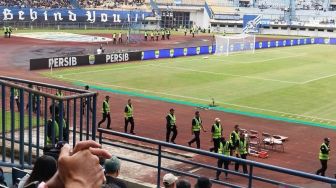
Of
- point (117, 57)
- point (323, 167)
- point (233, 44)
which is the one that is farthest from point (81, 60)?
point (323, 167)

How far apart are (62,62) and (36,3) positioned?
53.2 metres

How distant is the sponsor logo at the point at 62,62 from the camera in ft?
142

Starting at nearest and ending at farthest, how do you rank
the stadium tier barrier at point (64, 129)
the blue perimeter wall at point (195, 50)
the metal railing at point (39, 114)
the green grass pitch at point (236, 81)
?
the stadium tier barrier at point (64, 129)
the metal railing at point (39, 114)
the green grass pitch at point (236, 81)
the blue perimeter wall at point (195, 50)

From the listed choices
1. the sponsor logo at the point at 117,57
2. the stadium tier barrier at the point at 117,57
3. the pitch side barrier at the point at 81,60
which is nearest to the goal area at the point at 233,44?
the stadium tier barrier at the point at 117,57

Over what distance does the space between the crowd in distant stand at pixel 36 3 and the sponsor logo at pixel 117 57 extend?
42283 mm

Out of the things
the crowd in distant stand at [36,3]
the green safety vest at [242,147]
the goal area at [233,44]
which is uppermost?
the crowd in distant stand at [36,3]

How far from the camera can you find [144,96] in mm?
32812

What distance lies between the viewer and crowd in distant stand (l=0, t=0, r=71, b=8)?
88000mm

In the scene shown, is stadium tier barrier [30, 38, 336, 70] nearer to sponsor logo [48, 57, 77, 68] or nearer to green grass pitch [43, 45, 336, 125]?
sponsor logo [48, 57, 77, 68]

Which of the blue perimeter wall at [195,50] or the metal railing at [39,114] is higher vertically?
the metal railing at [39,114]

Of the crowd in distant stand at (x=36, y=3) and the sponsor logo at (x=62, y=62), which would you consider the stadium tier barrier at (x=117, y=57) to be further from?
the crowd in distant stand at (x=36, y=3)

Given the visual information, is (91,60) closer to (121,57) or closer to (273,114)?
(121,57)

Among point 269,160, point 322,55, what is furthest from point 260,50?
point 269,160

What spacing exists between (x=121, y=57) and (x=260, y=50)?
26146 millimetres
